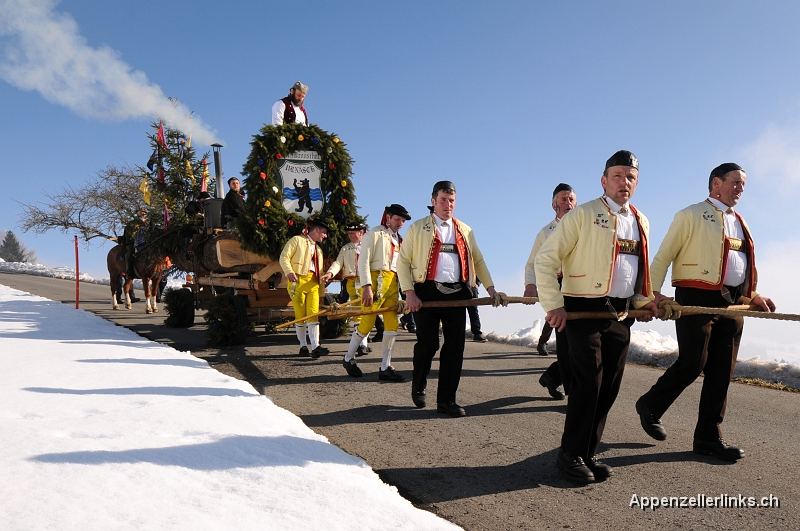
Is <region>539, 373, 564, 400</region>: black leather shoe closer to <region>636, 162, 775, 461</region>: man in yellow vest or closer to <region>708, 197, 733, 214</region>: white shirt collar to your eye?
<region>636, 162, 775, 461</region>: man in yellow vest

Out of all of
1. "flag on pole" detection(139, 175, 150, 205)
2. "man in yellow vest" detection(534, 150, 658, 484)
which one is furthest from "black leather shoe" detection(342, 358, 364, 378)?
"flag on pole" detection(139, 175, 150, 205)

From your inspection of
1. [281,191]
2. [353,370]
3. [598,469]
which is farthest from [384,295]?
[598,469]

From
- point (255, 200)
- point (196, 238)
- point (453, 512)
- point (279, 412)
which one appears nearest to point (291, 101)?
point (255, 200)

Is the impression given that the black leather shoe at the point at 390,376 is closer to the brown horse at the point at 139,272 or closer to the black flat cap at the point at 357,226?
the black flat cap at the point at 357,226

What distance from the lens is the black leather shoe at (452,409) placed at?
16.0ft

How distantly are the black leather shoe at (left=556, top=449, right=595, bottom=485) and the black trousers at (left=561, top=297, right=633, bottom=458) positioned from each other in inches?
1.6

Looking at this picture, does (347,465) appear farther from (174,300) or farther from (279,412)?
(174,300)

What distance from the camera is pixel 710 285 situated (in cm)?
402

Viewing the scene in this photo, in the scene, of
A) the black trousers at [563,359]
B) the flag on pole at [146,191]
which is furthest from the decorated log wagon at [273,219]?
the flag on pole at [146,191]

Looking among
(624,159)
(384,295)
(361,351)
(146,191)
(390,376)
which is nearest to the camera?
(624,159)

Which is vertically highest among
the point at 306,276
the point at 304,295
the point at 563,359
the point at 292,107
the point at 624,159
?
the point at 292,107

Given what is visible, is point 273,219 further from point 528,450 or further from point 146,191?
point 146,191

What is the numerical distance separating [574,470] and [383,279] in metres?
4.05

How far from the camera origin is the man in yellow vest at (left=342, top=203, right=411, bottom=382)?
643cm
